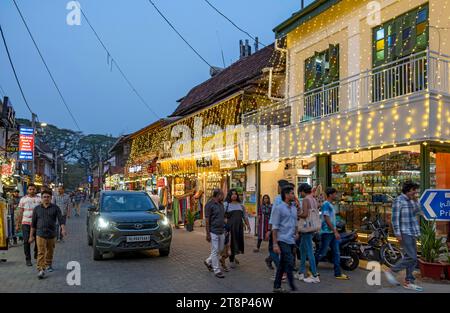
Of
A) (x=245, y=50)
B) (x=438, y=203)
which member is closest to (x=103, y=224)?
(x=438, y=203)

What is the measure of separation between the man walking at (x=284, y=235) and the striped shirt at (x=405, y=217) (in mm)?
1824

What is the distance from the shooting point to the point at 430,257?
8352mm

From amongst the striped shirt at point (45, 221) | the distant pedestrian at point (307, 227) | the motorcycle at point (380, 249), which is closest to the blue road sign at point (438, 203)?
the motorcycle at point (380, 249)

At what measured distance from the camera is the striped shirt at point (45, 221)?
28.6 ft

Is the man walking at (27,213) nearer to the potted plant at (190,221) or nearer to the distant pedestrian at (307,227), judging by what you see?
the distant pedestrian at (307,227)

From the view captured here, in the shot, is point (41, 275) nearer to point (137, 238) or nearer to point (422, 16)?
point (137, 238)

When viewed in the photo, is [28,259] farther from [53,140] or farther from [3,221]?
[53,140]

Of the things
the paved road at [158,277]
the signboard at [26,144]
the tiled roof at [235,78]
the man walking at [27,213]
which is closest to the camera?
the paved road at [158,277]

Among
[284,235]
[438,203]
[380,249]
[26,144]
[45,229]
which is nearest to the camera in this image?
[284,235]

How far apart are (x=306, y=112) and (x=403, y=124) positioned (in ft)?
16.3

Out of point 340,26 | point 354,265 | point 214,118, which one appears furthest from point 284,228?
point 214,118

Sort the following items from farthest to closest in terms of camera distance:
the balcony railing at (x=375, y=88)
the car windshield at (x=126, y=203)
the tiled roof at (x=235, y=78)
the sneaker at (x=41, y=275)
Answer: the tiled roof at (x=235, y=78) < the car windshield at (x=126, y=203) < the balcony railing at (x=375, y=88) < the sneaker at (x=41, y=275)

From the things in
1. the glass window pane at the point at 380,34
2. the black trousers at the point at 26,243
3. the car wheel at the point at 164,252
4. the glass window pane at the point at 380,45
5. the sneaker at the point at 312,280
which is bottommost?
the car wheel at the point at 164,252

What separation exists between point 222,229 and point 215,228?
0.15 m
